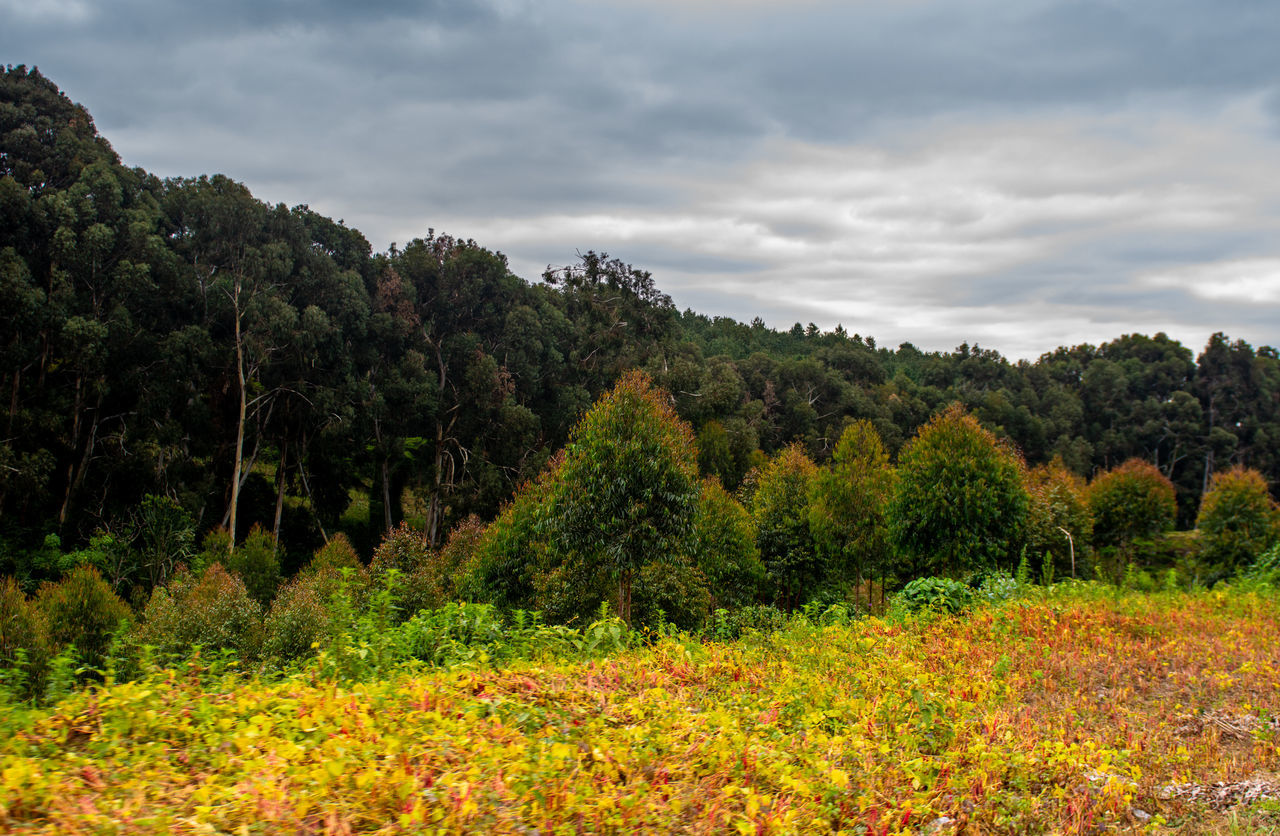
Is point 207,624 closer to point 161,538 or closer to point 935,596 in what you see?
point 935,596

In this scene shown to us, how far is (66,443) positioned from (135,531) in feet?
12.2

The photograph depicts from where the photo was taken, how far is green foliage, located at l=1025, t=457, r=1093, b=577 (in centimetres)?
2045

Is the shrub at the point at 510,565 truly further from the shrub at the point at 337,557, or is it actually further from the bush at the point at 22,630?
the bush at the point at 22,630

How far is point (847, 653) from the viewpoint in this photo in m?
6.94

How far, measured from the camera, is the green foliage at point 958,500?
52.9ft

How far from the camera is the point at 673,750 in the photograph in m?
3.85

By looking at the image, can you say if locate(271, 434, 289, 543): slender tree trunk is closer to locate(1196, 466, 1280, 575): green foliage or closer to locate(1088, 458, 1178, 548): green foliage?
locate(1088, 458, 1178, 548): green foliage

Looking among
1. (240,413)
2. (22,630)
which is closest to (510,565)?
(22,630)

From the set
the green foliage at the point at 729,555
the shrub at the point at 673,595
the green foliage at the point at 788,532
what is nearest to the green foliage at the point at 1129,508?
the green foliage at the point at 788,532

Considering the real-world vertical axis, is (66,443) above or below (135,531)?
above

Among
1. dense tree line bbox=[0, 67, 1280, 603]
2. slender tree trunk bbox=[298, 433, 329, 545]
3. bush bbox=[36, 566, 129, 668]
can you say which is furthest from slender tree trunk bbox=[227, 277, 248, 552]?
bush bbox=[36, 566, 129, 668]

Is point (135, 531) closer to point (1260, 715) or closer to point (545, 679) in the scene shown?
point (545, 679)

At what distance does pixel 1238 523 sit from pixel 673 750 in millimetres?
22457

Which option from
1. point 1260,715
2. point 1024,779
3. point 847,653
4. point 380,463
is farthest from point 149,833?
point 380,463
